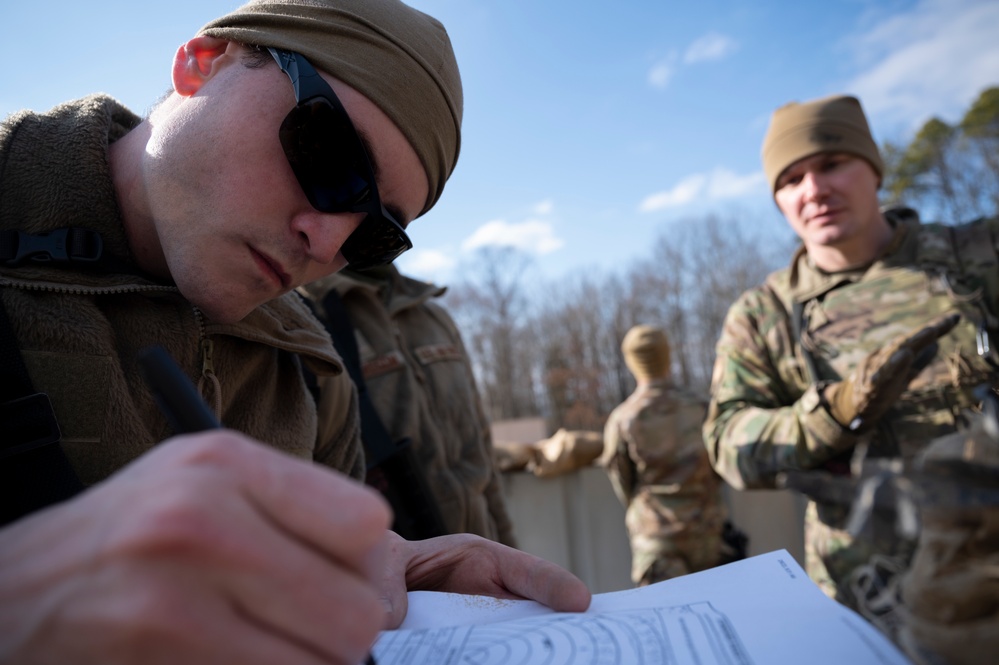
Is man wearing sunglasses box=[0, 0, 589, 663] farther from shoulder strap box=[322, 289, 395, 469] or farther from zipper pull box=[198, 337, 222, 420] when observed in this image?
shoulder strap box=[322, 289, 395, 469]

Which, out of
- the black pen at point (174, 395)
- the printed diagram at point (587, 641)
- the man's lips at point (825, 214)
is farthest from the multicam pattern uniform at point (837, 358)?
the black pen at point (174, 395)

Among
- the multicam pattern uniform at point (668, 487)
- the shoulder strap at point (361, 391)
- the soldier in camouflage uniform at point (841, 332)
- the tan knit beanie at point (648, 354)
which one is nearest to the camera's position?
the soldier in camouflage uniform at point (841, 332)

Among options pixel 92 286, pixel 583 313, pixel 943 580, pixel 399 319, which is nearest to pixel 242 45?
pixel 92 286

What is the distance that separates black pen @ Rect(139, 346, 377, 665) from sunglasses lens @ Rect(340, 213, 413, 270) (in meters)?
0.84

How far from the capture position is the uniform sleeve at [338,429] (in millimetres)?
1828

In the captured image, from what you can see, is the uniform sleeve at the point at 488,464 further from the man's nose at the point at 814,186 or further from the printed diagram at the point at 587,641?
the printed diagram at the point at 587,641

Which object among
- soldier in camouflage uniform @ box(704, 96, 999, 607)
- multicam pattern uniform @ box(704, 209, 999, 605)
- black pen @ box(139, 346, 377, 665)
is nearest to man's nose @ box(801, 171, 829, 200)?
soldier in camouflage uniform @ box(704, 96, 999, 607)

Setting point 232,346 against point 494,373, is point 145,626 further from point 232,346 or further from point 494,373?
point 494,373

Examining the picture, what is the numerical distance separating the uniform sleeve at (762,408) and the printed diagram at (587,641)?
182 cm

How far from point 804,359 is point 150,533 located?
111 inches

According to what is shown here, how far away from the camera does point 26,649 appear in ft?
1.56

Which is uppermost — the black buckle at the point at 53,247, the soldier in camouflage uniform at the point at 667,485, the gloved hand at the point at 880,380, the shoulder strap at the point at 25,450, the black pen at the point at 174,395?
the black buckle at the point at 53,247

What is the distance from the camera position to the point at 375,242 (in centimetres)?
Result: 155

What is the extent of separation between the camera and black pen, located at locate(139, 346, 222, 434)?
0.65 m
